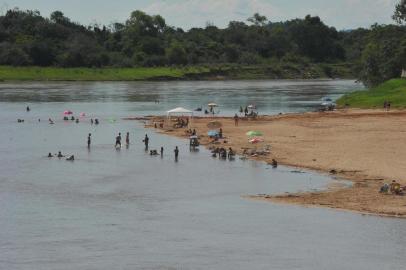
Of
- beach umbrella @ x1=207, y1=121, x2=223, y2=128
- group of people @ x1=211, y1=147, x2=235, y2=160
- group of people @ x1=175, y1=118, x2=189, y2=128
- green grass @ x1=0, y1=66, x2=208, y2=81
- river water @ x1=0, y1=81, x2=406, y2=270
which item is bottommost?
green grass @ x1=0, y1=66, x2=208, y2=81

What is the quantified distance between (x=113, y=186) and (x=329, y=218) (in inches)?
596

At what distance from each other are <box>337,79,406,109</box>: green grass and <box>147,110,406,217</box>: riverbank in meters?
4.73

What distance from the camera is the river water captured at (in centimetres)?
3369

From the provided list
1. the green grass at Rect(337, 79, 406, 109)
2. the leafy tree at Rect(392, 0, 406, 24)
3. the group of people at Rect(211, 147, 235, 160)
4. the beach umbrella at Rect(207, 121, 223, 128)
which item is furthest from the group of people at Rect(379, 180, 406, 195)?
the leafy tree at Rect(392, 0, 406, 24)

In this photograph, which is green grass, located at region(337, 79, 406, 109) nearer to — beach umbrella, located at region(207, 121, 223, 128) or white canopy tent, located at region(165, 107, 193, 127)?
white canopy tent, located at region(165, 107, 193, 127)

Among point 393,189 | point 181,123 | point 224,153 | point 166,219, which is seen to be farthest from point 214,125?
point 166,219

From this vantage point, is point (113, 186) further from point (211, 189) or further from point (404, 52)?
point (404, 52)

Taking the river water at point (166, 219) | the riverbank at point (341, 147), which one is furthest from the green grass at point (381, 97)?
the river water at point (166, 219)

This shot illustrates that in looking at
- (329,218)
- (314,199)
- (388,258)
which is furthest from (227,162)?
(388,258)

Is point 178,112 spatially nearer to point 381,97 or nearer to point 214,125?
point 214,125

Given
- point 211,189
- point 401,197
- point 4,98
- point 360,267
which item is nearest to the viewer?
point 360,267

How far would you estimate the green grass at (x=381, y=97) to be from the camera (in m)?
94.7

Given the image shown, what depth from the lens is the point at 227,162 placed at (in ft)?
191

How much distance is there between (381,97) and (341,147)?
38581mm
